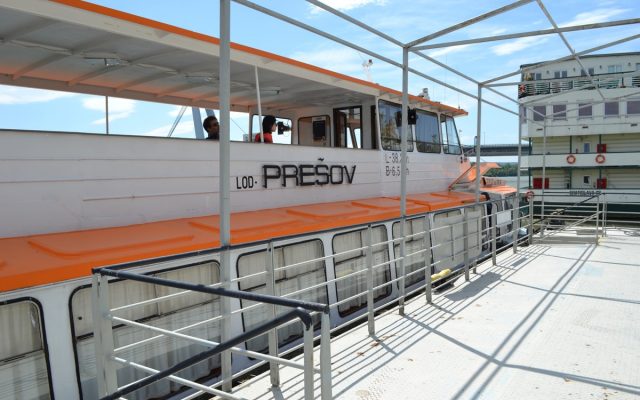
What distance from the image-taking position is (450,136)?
32.5ft

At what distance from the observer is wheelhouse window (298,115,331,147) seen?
787 cm

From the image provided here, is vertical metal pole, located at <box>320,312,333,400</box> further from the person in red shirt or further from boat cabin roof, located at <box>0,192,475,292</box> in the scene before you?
the person in red shirt

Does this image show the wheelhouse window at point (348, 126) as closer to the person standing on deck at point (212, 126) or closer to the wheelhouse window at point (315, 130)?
the wheelhouse window at point (315, 130)

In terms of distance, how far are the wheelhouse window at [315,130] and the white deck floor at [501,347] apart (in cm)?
335

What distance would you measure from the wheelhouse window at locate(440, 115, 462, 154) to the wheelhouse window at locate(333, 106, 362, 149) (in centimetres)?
274

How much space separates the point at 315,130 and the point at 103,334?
597 cm

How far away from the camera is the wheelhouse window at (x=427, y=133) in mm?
8609

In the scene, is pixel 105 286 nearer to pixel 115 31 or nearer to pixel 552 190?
pixel 115 31

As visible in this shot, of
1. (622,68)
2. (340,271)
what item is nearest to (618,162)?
(622,68)

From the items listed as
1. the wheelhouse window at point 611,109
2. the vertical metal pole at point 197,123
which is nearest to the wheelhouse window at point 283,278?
the vertical metal pole at point 197,123

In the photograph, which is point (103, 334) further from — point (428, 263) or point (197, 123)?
point (197, 123)

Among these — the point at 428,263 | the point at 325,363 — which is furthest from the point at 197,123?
the point at 325,363

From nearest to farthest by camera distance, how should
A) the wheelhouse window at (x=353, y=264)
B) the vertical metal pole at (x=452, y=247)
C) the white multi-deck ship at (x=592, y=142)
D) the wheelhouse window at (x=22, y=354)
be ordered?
1. the wheelhouse window at (x=22, y=354)
2. the wheelhouse window at (x=353, y=264)
3. the vertical metal pole at (x=452, y=247)
4. the white multi-deck ship at (x=592, y=142)

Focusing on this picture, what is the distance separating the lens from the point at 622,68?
21422mm
